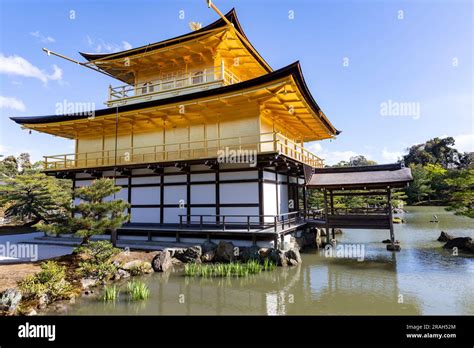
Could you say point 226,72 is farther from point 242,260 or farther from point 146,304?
point 146,304

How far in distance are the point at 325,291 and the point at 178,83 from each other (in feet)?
47.7

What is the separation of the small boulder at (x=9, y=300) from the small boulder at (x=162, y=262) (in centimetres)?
482

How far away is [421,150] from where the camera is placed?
2446 inches

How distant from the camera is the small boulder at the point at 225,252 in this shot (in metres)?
12.4

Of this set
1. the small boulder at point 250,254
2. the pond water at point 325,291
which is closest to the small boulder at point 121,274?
the pond water at point 325,291

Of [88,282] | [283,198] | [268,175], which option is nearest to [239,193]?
[268,175]

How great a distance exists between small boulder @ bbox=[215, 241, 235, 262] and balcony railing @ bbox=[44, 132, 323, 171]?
4130mm

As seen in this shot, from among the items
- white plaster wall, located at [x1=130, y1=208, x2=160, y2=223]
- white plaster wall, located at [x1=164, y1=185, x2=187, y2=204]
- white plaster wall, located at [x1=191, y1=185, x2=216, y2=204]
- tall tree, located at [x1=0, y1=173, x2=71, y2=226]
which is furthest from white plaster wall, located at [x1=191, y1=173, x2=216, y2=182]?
tall tree, located at [x1=0, y1=173, x2=71, y2=226]

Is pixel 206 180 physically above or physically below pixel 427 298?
above

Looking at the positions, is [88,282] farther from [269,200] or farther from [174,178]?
[269,200]

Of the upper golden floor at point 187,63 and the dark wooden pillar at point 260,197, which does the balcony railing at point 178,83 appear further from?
the dark wooden pillar at point 260,197

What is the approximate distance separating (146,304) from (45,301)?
111 inches
